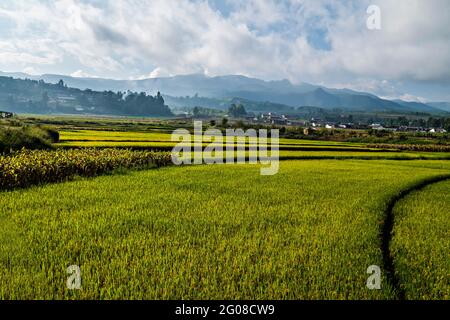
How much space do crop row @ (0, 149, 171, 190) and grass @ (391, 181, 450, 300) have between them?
1216 cm

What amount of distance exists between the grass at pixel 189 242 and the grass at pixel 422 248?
0.46 metres

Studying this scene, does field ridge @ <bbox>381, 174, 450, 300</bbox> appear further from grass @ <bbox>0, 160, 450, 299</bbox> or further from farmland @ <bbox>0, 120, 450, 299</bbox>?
grass @ <bbox>0, 160, 450, 299</bbox>

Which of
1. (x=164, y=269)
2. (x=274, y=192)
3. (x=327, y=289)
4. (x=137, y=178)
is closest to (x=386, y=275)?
(x=327, y=289)

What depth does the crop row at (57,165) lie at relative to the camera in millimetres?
12323

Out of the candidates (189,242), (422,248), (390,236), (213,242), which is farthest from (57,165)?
(422,248)

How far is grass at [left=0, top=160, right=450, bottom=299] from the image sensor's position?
197 inches

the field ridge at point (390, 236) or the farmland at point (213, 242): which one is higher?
the farmland at point (213, 242)

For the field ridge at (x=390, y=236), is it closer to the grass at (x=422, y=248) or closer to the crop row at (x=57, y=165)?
the grass at (x=422, y=248)

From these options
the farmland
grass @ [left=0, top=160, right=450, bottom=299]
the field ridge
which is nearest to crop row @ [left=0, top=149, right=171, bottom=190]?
the farmland

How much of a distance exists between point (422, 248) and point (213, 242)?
4.34 metres

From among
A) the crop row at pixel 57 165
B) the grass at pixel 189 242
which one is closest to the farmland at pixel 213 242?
the grass at pixel 189 242

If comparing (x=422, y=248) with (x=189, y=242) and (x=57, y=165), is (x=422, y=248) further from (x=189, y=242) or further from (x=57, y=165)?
(x=57, y=165)
